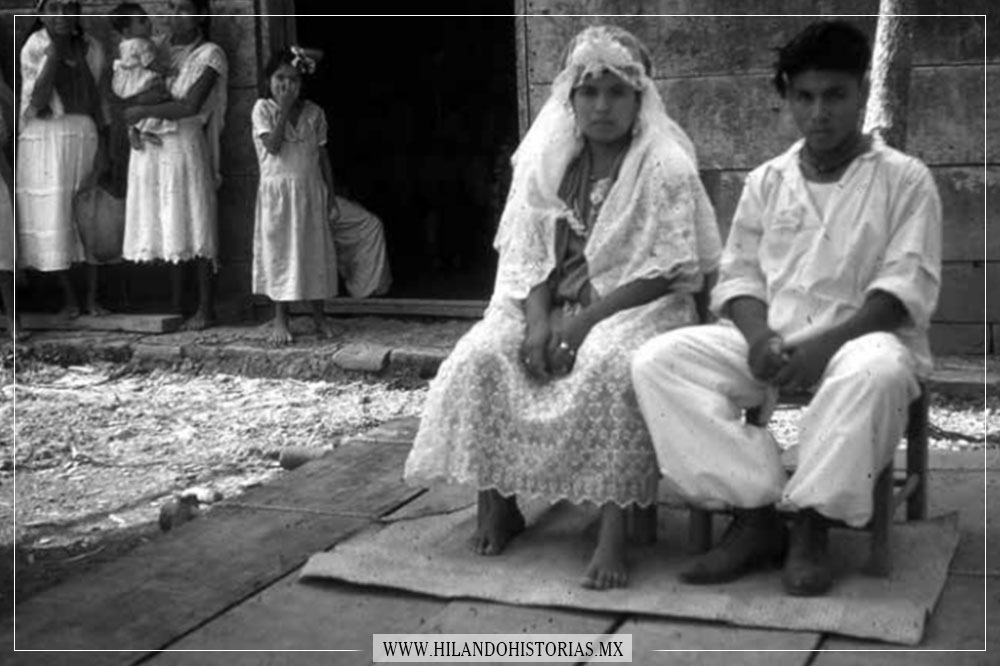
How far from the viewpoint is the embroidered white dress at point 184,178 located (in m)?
9.09

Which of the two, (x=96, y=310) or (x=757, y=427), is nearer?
(x=757, y=427)

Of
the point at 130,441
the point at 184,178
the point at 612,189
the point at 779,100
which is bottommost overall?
the point at 130,441

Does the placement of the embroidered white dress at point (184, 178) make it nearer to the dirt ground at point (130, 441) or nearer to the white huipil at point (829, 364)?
the dirt ground at point (130, 441)

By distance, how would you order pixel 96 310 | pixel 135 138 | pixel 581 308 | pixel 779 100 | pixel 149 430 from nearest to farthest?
pixel 581 308, pixel 149 430, pixel 779 100, pixel 135 138, pixel 96 310

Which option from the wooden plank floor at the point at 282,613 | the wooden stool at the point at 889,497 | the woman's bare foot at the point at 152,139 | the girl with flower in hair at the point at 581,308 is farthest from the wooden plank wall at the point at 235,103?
the wooden stool at the point at 889,497

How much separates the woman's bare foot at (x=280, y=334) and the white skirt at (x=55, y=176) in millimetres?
1527

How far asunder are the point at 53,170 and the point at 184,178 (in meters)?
1.00

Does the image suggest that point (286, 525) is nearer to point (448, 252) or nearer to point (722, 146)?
point (722, 146)

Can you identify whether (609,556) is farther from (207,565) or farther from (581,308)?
(207,565)

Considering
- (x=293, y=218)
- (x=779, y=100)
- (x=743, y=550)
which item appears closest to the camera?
(x=743, y=550)

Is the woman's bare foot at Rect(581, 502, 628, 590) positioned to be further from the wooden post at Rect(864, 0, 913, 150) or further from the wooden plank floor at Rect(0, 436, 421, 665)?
the wooden post at Rect(864, 0, 913, 150)

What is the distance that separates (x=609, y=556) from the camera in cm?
430

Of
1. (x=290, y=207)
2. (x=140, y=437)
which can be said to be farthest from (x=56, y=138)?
(x=140, y=437)

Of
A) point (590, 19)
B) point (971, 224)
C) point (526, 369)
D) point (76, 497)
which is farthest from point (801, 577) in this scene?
point (590, 19)
